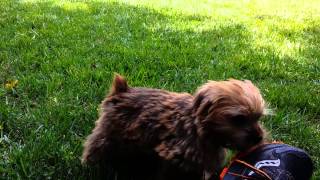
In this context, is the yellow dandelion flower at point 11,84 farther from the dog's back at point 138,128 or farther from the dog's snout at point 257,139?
the dog's snout at point 257,139

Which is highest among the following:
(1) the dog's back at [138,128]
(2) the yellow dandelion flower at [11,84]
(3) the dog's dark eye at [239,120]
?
(3) the dog's dark eye at [239,120]

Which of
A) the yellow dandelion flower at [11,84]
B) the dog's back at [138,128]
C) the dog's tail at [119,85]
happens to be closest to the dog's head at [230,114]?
the dog's back at [138,128]

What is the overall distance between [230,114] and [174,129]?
0.48m

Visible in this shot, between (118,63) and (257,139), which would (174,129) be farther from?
(118,63)

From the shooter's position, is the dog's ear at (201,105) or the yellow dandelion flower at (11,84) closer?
the dog's ear at (201,105)

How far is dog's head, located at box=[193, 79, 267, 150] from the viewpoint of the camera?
10.8ft

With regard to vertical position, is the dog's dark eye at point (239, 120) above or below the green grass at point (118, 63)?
above

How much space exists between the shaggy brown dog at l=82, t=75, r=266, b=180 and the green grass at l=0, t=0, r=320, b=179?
15.4 inches

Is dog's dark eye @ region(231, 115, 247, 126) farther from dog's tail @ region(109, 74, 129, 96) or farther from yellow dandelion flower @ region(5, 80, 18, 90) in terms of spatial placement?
yellow dandelion flower @ region(5, 80, 18, 90)

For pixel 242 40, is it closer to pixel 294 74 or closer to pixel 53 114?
pixel 294 74

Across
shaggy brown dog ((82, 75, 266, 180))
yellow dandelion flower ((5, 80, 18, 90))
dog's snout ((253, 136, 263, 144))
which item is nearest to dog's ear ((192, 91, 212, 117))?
shaggy brown dog ((82, 75, 266, 180))

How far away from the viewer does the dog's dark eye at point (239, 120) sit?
3.29 m

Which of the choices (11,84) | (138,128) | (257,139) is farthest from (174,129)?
(11,84)

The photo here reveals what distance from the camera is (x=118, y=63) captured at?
20.4 feet
